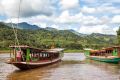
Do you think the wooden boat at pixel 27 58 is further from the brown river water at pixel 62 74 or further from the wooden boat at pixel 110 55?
the wooden boat at pixel 110 55

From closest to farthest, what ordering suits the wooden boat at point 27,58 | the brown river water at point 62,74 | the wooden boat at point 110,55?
the brown river water at point 62,74
the wooden boat at point 27,58
the wooden boat at point 110,55

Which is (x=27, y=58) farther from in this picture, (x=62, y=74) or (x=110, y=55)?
(x=110, y=55)

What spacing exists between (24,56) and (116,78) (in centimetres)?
1286

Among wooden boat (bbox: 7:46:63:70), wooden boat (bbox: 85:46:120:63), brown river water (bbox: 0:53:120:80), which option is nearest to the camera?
brown river water (bbox: 0:53:120:80)

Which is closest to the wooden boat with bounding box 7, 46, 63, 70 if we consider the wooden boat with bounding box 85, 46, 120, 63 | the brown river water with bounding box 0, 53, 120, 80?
the brown river water with bounding box 0, 53, 120, 80

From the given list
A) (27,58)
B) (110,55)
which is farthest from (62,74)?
(110,55)

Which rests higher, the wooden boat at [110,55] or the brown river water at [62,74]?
the wooden boat at [110,55]

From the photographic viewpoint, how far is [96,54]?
60.4 m

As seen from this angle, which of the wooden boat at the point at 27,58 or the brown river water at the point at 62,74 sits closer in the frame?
the brown river water at the point at 62,74

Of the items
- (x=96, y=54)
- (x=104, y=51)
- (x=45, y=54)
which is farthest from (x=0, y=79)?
(x=96, y=54)

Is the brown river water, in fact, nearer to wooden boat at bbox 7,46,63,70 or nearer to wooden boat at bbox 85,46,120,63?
wooden boat at bbox 7,46,63,70

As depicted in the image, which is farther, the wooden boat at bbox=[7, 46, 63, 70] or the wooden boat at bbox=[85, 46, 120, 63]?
the wooden boat at bbox=[85, 46, 120, 63]

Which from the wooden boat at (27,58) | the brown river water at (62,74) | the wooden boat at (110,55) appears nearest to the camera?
the brown river water at (62,74)

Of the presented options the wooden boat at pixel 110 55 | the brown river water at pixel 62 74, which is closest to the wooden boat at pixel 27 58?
the brown river water at pixel 62 74
